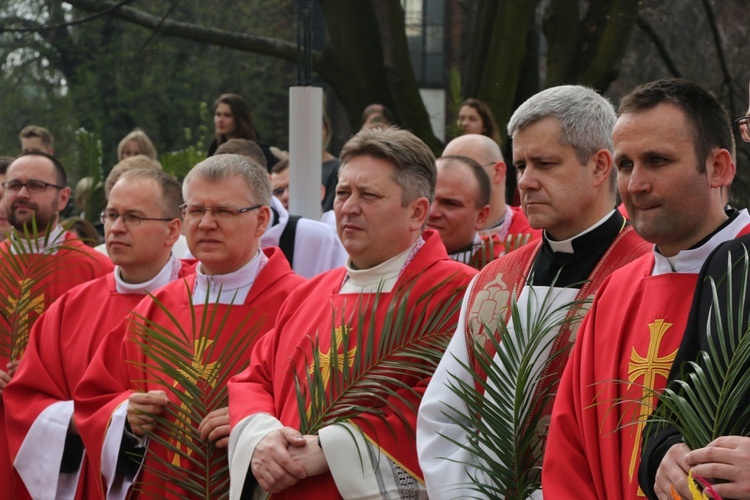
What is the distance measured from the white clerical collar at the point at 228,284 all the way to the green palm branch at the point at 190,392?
16 cm

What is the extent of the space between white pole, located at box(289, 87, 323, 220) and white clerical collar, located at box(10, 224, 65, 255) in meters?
1.36

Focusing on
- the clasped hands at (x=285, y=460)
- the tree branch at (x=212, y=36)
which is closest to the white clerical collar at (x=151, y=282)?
the clasped hands at (x=285, y=460)

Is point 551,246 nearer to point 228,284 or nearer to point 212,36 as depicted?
point 228,284

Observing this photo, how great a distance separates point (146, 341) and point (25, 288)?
1279 mm

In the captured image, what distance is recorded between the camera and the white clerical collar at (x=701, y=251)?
3.87 m

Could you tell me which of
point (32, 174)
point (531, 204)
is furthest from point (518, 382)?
point (32, 174)

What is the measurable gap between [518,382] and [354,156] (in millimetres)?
1300

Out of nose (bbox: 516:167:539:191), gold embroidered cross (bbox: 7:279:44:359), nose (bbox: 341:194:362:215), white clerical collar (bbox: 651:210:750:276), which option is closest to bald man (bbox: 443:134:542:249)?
nose (bbox: 341:194:362:215)

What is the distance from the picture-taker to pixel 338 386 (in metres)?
4.87

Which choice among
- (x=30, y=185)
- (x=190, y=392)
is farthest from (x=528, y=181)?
(x=30, y=185)

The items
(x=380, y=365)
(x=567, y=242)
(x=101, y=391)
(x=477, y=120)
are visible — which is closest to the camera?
(x=567, y=242)

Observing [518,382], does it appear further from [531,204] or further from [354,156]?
[354,156]

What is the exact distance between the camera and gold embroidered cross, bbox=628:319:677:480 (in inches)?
150

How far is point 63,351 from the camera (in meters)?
6.27
